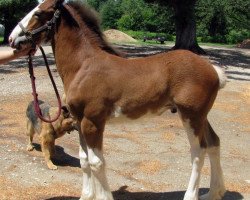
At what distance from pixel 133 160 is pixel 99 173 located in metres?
2.29

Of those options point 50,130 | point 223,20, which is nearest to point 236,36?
point 223,20

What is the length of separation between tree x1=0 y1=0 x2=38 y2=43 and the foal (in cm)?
2888

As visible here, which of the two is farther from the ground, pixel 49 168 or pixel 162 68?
pixel 162 68

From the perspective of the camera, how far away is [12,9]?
1356 inches

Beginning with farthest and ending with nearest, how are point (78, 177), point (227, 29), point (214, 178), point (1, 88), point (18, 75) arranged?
point (227, 29), point (18, 75), point (1, 88), point (78, 177), point (214, 178)

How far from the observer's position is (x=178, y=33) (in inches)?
942

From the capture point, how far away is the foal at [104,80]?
4.36 meters

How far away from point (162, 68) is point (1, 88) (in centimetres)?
906

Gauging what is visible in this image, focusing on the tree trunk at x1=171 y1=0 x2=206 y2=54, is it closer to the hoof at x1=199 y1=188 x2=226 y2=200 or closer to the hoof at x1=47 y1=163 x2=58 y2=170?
the hoof at x1=47 y1=163 x2=58 y2=170

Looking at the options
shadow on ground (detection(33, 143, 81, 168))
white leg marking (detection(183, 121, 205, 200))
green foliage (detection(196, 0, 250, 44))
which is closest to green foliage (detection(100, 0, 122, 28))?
green foliage (detection(196, 0, 250, 44))

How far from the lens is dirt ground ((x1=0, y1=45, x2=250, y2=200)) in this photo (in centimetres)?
541

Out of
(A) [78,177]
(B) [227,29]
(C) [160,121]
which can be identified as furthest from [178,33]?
(B) [227,29]

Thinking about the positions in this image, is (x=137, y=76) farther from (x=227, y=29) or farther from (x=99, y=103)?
(x=227, y=29)

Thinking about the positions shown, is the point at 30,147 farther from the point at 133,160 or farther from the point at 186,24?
the point at 186,24
